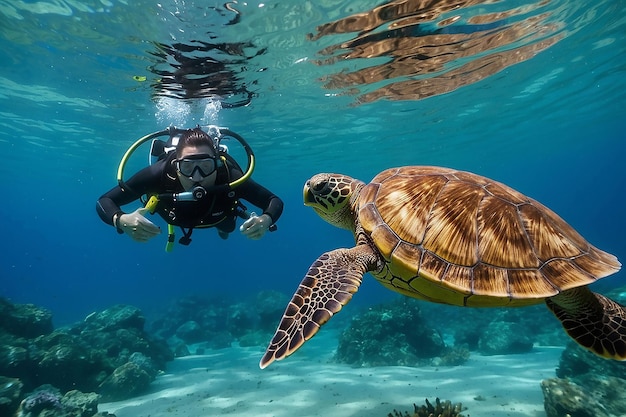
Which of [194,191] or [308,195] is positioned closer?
[308,195]

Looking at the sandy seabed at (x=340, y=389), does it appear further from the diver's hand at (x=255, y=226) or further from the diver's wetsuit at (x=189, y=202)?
the diver's wetsuit at (x=189, y=202)

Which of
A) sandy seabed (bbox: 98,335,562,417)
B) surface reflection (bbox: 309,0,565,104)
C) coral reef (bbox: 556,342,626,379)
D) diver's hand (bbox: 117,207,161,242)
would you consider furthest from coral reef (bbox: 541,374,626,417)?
surface reflection (bbox: 309,0,565,104)

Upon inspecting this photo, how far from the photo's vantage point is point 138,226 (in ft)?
12.9

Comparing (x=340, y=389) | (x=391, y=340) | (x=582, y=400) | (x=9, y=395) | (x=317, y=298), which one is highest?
(x=317, y=298)

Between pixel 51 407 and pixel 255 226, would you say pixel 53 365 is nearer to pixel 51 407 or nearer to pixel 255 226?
pixel 51 407

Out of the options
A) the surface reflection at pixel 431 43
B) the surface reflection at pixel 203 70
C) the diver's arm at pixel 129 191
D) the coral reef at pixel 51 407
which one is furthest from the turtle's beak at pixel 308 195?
the surface reflection at pixel 203 70

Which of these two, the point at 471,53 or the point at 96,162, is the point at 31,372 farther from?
the point at 96,162

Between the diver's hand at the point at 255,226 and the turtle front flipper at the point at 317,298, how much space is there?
5.79 ft

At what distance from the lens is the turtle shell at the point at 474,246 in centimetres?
273

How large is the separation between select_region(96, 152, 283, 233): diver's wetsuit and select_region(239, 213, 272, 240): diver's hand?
243 mm

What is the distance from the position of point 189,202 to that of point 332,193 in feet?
7.60

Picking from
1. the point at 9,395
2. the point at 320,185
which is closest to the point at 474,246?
the point at 320,185

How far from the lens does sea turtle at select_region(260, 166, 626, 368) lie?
2.64m

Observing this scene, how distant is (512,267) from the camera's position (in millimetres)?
2775
